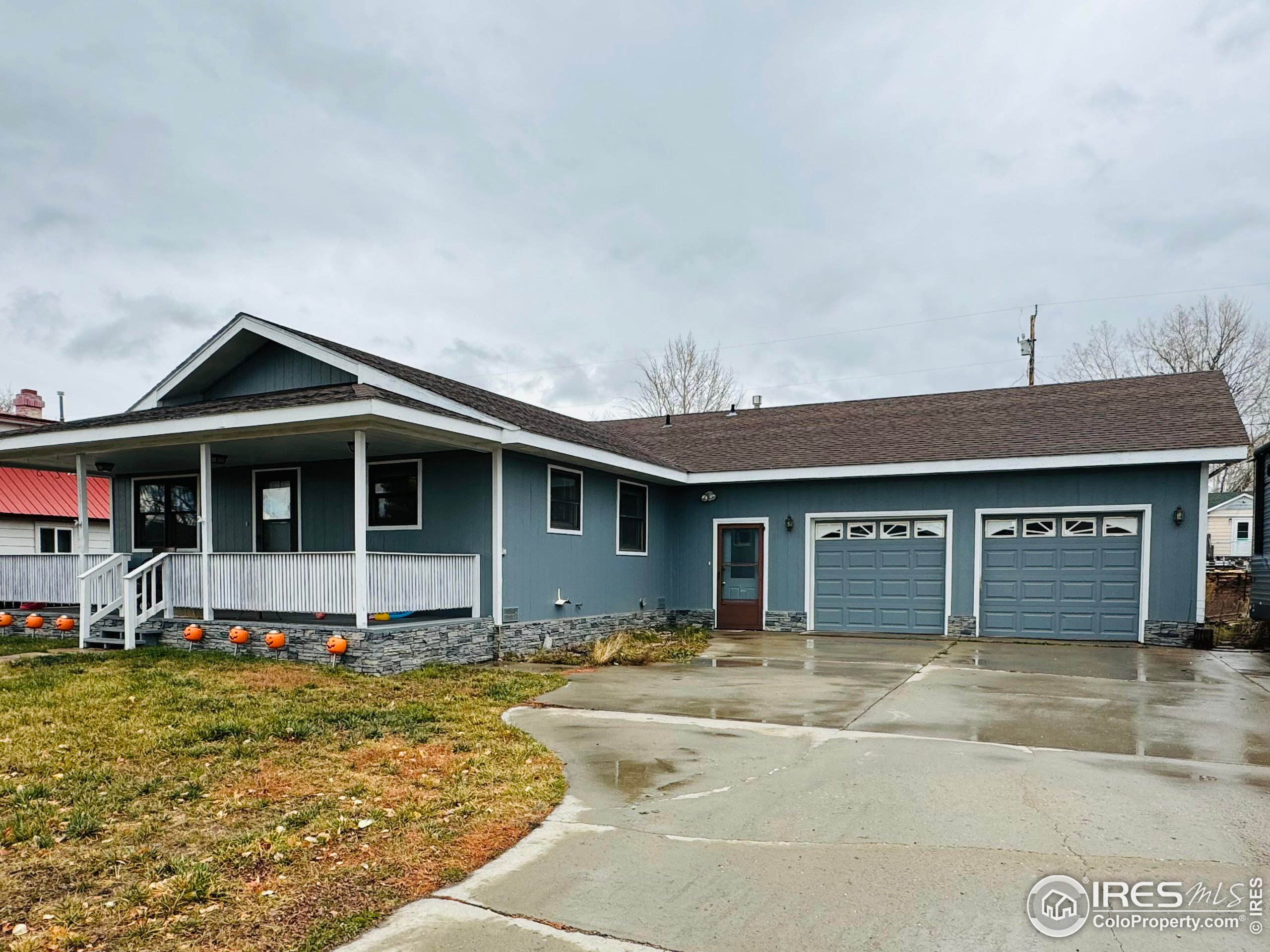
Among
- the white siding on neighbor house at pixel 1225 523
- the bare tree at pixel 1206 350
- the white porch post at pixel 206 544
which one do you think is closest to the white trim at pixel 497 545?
the white porch post at pixel 206 544

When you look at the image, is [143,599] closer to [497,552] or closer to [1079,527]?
[497,552]

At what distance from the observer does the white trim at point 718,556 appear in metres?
15.4

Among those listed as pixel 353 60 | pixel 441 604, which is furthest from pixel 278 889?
pixel 353 60

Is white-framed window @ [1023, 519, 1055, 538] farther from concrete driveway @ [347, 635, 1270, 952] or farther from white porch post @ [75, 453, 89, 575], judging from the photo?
white porch post @ [75, 453, 89, 575]

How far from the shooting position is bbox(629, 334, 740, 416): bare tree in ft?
105

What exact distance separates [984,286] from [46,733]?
28887 millimetres

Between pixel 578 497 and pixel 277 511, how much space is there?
495 cm

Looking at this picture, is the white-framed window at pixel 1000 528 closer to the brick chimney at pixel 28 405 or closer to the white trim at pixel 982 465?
the white trim at pixel 982 465

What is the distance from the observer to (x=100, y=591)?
11.6 metres

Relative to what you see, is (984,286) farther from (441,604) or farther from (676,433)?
(441,604)

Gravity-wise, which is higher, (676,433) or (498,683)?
(676,433)

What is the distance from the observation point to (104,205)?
53.0 ft

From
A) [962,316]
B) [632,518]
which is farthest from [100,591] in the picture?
[962,316]

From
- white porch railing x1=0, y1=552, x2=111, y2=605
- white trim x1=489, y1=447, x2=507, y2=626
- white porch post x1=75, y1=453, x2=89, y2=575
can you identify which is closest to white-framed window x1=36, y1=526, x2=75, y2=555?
white porch railing x1=0, y1=552, x2=111, y2=605
